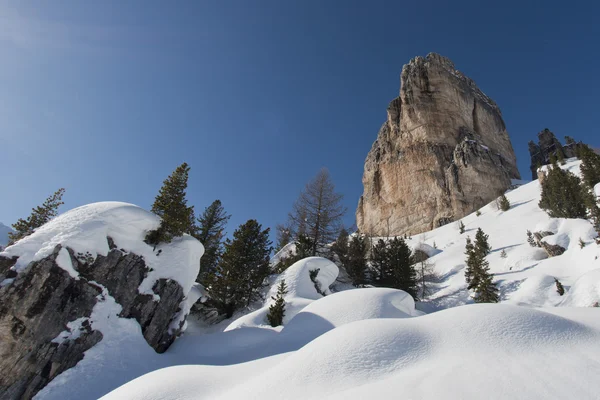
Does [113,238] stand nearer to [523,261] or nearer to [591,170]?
[523,261]

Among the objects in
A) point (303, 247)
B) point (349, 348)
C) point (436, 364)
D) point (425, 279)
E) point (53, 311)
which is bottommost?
point (436, 364)

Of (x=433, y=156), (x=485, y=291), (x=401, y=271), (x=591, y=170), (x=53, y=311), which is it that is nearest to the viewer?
(x=53, y=311)

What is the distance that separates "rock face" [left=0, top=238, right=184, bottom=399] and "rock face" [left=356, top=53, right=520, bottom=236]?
56764 mm

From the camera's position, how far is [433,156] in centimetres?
6562

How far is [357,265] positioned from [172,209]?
15.6 metres

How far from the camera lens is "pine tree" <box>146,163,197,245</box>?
1228 centimetres

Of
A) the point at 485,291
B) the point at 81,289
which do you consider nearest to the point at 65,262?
the point at 81,289

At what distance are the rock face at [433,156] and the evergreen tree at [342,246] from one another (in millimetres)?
38650

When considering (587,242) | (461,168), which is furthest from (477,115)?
(587,242)

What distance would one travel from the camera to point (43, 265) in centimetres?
873

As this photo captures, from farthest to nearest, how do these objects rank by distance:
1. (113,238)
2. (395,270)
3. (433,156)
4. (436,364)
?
1. (433,156)
2. (395,270)
3. (113,238)
4. (436,364)

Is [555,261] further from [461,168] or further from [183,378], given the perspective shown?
[461,168]

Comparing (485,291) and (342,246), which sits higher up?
(342,246)

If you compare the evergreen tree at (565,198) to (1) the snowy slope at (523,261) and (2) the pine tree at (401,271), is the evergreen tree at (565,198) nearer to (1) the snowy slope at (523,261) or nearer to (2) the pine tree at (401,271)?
(1) the snowy slope at (523,261)
